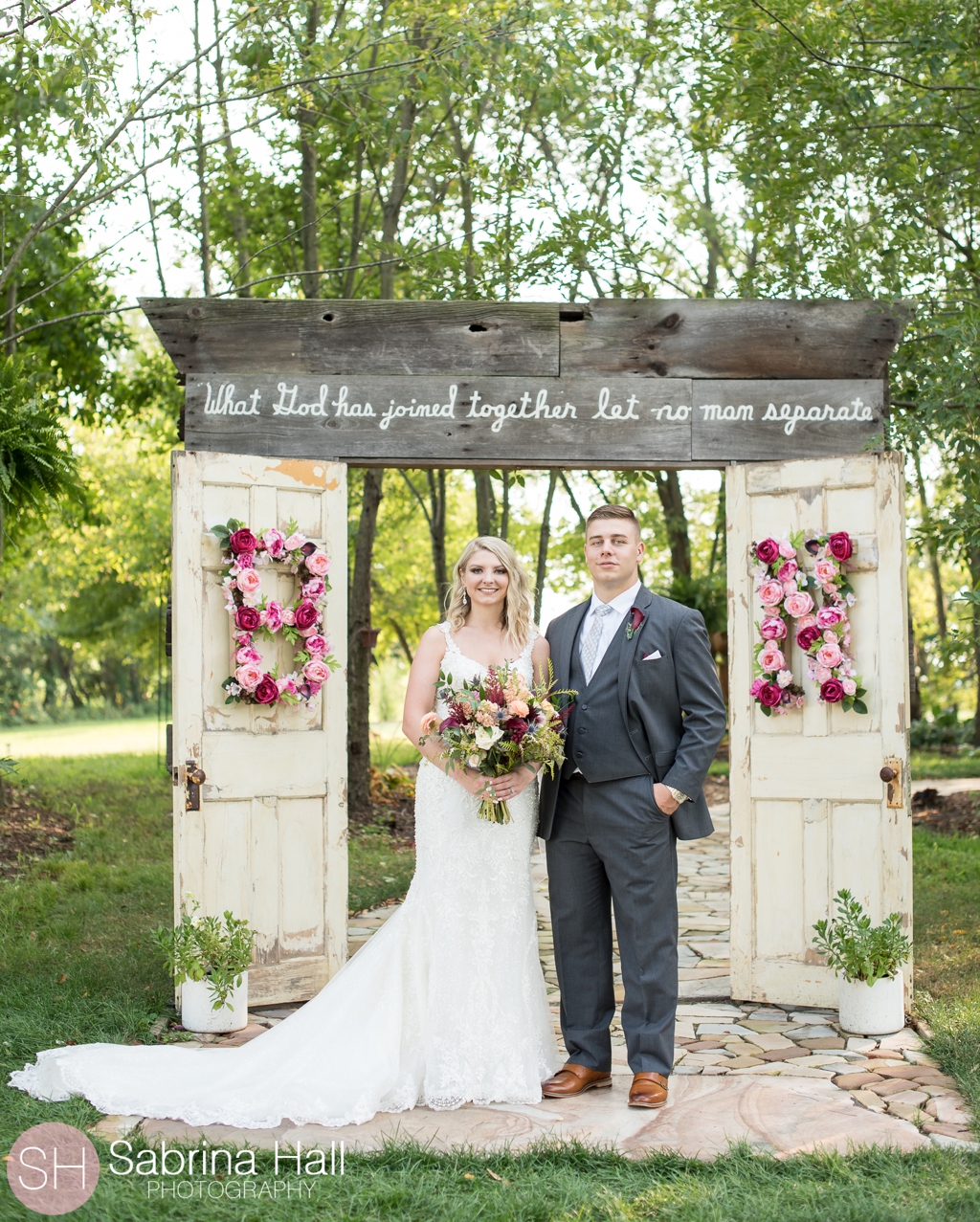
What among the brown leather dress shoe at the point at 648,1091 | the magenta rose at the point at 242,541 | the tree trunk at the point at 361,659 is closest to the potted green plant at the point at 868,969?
the brown leather dress shoe at the point at 648,1091

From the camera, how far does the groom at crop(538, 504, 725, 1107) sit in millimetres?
4488

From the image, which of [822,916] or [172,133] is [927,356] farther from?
[172,133]

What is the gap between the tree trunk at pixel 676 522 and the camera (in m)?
16.2

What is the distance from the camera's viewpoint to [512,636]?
4.91 meters

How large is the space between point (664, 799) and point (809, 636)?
1777 millimetres

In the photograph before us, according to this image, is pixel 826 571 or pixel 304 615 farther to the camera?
pixel 304 615

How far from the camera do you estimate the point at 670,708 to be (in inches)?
181

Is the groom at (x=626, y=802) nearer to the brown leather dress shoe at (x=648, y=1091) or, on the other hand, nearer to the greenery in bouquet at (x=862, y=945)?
the brown leather dress shoe at (x=648, y=1091)

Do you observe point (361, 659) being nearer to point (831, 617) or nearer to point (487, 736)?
point (831, 617)

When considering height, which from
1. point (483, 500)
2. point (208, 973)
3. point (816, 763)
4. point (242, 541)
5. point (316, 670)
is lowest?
point (208, 973)

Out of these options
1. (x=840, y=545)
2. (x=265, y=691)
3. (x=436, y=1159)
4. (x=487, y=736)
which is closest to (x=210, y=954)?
(x=265, y=691)

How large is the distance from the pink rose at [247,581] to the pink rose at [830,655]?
114 inches

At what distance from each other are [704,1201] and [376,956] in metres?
1.70

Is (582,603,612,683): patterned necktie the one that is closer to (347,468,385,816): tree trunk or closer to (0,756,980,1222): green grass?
(0,756,980,1222): green grass
